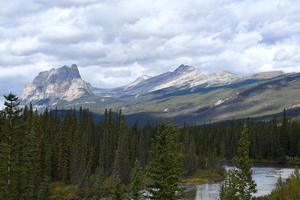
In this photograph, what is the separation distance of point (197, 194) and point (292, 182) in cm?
5140

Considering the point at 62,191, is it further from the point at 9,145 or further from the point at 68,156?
the point at 9,145

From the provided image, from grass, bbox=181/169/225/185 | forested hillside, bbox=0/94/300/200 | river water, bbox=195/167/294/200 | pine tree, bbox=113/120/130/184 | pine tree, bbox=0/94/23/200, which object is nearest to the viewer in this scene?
pine tree, bbox=0/94/23/200

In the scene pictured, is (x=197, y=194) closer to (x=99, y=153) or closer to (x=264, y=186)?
(x=264, y=186)

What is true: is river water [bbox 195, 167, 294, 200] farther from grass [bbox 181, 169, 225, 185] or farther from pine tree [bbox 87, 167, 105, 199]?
pine tree [bbox 87, 167, 105, 199]

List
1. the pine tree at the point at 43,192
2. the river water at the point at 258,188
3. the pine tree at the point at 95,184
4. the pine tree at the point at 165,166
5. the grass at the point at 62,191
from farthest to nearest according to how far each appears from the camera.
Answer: the pine tree at the point at 95,184
the grass at the point at 62,191
the river water at the point at 258,188
the pine tree at the point at 43,192
the pine tree at the point at 165,166

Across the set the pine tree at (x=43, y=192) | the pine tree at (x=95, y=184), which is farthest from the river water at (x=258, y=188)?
the pine tree at (x=43, y=192)

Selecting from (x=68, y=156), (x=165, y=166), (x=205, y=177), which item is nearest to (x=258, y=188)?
(x=205, y=177)

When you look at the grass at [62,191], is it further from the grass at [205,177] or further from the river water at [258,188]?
the grass at [205,177]

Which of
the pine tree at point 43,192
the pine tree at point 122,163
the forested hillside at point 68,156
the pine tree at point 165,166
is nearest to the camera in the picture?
the pine tree at point 165,166

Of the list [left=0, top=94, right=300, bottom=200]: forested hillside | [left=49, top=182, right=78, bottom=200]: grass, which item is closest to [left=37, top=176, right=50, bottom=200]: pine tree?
[left=0, top=94, right=300, bottom=200]: forested hillside

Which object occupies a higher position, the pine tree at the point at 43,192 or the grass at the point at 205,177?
the pine tree at the point at 43,192

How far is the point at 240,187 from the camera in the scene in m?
51.7

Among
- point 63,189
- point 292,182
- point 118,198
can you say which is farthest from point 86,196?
point 118,198

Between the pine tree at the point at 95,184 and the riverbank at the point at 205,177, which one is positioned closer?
the pine tree at the point at 95,184
